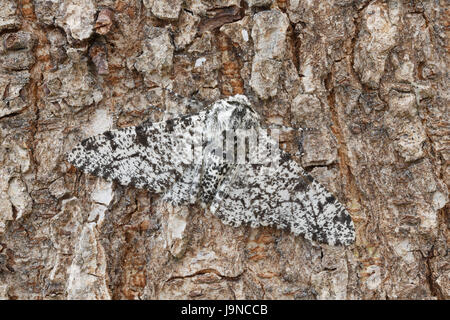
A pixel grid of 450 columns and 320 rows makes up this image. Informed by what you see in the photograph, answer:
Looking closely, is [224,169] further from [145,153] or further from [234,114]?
[145,153]

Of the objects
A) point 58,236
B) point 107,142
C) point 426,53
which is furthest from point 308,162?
point 58,236

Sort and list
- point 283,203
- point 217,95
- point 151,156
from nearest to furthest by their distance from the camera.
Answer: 1. point 217,95
2. point 283,203
3. point 151,156

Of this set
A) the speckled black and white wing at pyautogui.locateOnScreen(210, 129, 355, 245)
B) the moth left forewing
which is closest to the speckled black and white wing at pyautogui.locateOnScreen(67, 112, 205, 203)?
the moth left forewing

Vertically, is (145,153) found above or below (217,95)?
below

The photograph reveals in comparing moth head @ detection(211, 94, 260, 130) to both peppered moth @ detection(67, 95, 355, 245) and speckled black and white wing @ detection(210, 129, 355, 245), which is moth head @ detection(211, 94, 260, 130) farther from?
speckled black and white wing @ detection(210, 129, 355, 245)

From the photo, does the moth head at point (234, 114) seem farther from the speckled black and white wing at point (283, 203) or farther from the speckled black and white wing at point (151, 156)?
the speckled black and white wing at point (283, 203)

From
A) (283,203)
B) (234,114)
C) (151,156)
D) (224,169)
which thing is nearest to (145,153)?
(151,156)

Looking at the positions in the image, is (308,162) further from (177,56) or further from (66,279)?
(66,279)
